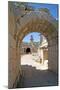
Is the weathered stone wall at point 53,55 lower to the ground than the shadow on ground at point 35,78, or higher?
higher

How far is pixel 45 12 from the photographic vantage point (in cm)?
241

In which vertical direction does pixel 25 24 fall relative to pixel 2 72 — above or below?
above

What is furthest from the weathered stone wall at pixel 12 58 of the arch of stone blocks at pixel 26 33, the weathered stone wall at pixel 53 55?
the weathered stone wall at pixel 53 55

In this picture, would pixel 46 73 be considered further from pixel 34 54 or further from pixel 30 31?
pixel 30 31

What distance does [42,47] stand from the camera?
7.84 ft

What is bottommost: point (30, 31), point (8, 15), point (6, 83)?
point (6, 83)

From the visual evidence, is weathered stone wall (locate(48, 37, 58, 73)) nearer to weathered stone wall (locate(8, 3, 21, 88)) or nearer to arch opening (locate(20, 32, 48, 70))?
arch opening (locate(20, 32, 48, 70))

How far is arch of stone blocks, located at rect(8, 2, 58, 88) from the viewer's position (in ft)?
7.64

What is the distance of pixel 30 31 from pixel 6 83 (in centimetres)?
73

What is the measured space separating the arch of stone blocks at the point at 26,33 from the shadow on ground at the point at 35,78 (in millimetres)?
62

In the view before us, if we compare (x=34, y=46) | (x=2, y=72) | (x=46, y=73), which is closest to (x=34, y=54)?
(x=34, y=46)

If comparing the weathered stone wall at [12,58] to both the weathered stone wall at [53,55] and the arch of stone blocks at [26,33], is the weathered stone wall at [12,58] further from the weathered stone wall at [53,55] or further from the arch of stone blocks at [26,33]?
the weathered stone wall at [53,55]

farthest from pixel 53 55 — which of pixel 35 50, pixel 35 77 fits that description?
pixel 35 77

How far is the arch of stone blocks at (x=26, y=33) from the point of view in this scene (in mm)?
2328
